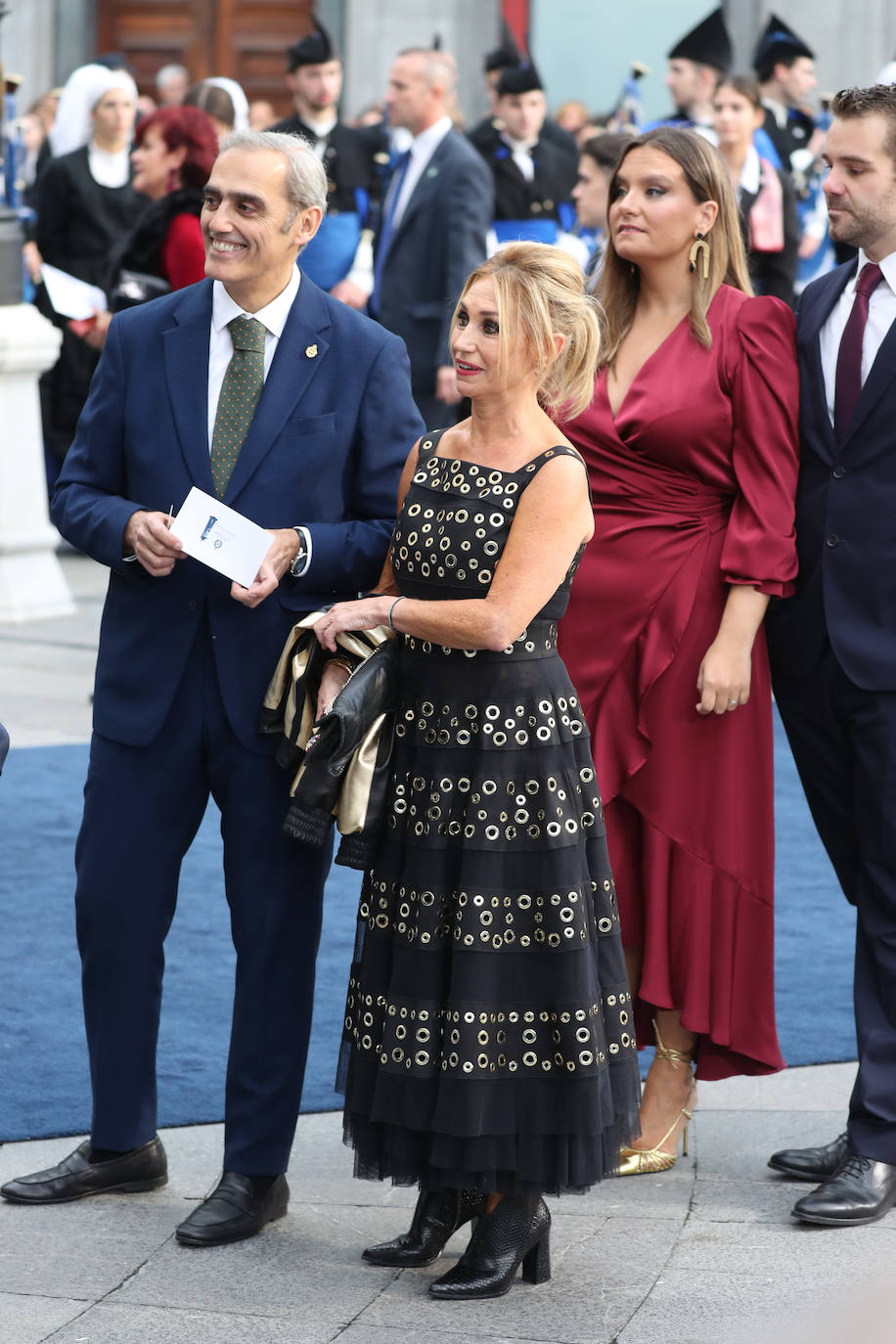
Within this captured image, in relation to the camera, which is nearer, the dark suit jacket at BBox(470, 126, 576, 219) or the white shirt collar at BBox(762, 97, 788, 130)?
the dark suit jacket at BBox(470, 126, 576, 219)

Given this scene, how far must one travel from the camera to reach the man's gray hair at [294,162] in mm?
3840

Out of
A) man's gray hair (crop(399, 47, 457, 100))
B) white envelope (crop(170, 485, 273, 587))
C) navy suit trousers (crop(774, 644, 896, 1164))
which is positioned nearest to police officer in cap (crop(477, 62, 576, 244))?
man's gray hair (crop(399, 47, 457, 100))

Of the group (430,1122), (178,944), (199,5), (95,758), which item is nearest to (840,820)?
(430,1122)

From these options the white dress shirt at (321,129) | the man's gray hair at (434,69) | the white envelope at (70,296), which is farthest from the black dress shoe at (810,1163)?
the white dress shirt at (321,129)

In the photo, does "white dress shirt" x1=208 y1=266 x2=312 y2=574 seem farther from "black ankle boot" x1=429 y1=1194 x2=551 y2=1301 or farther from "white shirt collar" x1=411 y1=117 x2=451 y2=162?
"white shirt collar" x1=411 y1=117 x2=451 y2=162

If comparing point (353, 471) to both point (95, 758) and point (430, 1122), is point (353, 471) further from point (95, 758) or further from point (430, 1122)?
point (430, 1122)

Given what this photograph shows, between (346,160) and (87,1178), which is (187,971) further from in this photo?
(346,160)

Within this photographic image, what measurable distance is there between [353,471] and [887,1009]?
1494mm

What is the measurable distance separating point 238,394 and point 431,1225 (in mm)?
1559

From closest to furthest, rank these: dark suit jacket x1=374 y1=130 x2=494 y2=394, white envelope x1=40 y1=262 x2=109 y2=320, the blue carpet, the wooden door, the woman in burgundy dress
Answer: the woman in burgundy dress → the blue carpet → white envelope x1=40 y1=262 x2=109 y2=320 → dark suit jacket x1=374 y1=130 x2=494 y2=394 → the wooden door

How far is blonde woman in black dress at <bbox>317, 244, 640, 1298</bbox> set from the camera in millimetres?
3557

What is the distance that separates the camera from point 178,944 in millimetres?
5805

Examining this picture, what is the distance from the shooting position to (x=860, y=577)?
13.5 feet

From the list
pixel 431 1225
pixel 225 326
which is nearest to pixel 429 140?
pixel 225 326
